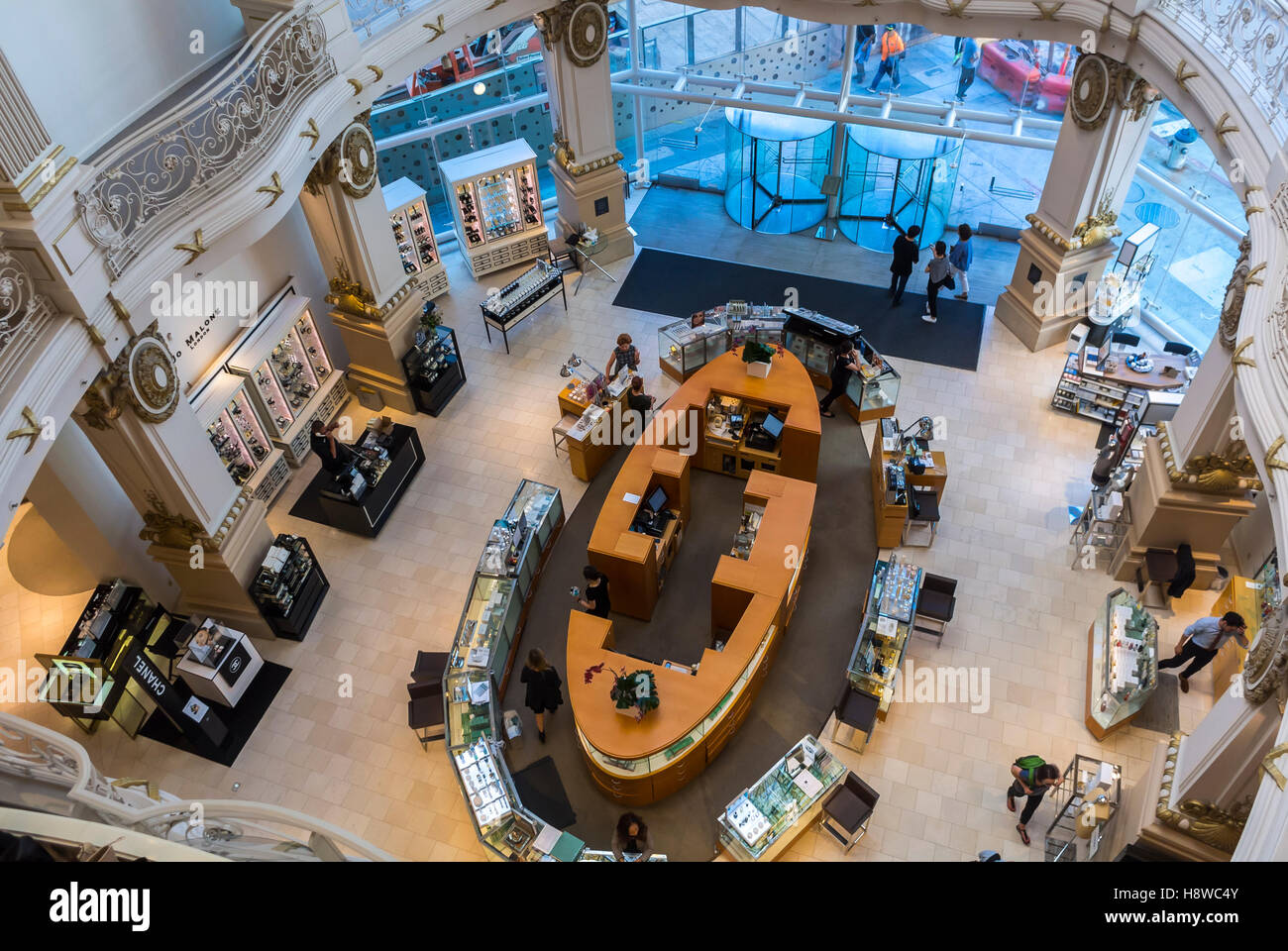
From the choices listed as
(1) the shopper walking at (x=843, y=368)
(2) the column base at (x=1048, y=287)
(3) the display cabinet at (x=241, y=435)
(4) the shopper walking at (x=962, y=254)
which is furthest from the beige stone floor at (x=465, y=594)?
(1) the shopper walking at (x=843, y=368)

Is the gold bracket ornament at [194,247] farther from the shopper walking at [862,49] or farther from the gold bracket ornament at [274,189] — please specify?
the shopper walking at [862,49]

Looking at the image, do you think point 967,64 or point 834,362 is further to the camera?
point 967,64

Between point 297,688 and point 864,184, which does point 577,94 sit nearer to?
point 864,184

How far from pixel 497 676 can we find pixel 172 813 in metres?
5.70

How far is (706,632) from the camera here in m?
11.2

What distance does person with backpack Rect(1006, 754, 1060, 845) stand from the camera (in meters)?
8.77

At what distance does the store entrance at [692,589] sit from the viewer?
11.1m

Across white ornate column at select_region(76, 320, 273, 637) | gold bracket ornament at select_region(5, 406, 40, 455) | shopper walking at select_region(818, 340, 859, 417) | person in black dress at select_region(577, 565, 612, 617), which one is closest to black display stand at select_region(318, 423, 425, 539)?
white ornate column at select_region(76, 320, 273, 637)

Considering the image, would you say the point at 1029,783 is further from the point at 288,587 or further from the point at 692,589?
the point at 288,587

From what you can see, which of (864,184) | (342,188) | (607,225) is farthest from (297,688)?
(864,184)

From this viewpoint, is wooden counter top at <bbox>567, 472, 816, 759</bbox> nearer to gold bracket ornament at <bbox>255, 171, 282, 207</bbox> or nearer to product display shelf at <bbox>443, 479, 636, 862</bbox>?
product display shelf at <bbox>443, 479, 636, 862</bbox>

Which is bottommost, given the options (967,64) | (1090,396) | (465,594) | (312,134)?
(465,594)

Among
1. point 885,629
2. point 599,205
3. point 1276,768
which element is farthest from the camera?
point 599,205

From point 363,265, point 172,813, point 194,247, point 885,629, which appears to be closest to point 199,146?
point 194,247
